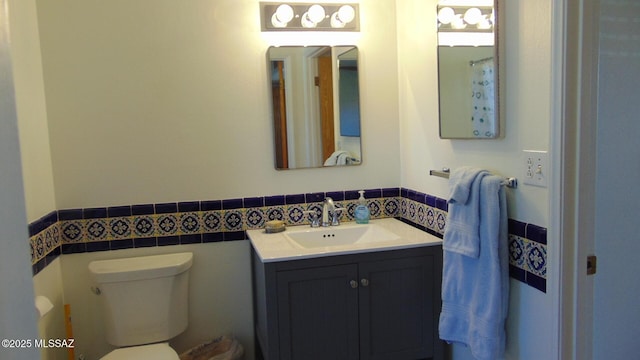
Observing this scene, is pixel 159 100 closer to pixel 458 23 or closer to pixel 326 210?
pixel 326 210

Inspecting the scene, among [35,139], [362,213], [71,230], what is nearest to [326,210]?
[362,213]

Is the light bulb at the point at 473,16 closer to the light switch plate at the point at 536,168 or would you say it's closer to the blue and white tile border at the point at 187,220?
the light switch plate at the point at 536,168

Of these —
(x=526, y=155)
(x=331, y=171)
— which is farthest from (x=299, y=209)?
(x=526, y=155)

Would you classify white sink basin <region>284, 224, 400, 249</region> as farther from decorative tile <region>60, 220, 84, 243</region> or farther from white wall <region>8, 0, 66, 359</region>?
white wall <region>8, 0, 66, 359</region>

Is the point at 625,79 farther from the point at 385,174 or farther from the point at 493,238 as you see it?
the point at 385,174

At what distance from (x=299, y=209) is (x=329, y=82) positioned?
0.70 meters

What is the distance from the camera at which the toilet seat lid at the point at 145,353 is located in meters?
2.09

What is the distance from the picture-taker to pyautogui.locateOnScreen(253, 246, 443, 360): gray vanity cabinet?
2.04 m

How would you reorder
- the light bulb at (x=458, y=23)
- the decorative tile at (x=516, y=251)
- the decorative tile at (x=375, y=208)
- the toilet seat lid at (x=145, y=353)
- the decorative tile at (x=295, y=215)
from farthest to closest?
the decorative tile at (x=375, y=208) < the decorative tile at (x=295, y=215) < the toilet seat lid at (x=145, y=353) < the light bulb at (x=458, y=23) < the decorative tile at (x=516, y=251)

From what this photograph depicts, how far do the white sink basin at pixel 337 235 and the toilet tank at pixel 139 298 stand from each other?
60 centimetres

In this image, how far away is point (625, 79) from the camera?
1967 millimetres

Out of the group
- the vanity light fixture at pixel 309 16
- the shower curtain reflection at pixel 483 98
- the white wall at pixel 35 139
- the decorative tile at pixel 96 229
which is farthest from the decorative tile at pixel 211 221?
the shower curtain reflection at pixel 483 98

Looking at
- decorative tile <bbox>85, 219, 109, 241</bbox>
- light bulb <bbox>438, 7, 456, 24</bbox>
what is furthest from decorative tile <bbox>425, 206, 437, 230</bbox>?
decorative tile <bbox>85, 219, 109, 241</bbox>

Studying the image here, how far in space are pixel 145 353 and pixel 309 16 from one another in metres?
1.79
